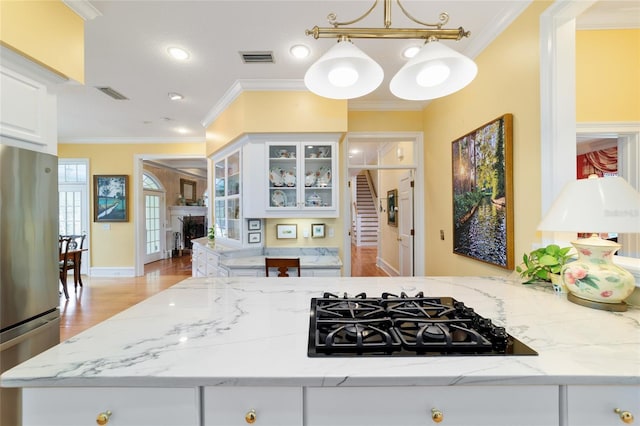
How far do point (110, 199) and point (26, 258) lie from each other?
4576mm

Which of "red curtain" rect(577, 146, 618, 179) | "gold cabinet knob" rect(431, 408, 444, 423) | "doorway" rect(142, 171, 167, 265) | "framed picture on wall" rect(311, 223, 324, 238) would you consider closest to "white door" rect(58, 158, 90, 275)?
"doorway" rect(142, 171, 167, 265)

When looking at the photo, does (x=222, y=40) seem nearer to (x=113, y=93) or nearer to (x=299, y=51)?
(x=299, y=51)

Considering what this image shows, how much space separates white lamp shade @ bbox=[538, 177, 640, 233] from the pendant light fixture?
69 cm

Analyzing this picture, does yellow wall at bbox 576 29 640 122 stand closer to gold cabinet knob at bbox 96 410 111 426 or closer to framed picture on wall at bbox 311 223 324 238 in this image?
framed picture on wall at bbox 311 223 324 238

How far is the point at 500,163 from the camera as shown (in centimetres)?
198

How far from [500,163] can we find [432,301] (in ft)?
4.59

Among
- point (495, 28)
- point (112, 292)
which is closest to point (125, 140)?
point (112, 292)

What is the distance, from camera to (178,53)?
2.44 metres

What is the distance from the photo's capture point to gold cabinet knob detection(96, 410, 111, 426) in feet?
2.31

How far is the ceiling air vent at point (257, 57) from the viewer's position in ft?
8.10

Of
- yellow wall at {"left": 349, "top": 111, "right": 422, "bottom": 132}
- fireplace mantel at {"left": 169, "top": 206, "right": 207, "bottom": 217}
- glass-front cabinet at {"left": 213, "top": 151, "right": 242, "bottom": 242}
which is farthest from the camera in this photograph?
fireplace mantel at {"left": 169, "top": 206, "right": 207, "bottom": 217}

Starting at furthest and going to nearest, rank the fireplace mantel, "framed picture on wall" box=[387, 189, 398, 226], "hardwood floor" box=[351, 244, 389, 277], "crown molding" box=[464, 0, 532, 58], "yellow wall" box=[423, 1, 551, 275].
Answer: the fireplace mantel, "hardwood floor" box=[351, 244, 389, 277], "framed picture on wall" box=[387, 189, 398, 226], "crown molding" box=[464, 0, 532, 58], "yellow wall" box=[423, 1, 551, 275]

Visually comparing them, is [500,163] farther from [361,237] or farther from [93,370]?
[361,237]

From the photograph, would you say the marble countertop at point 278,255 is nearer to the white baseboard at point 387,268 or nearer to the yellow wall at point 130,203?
the white baseboard at point 387,268
